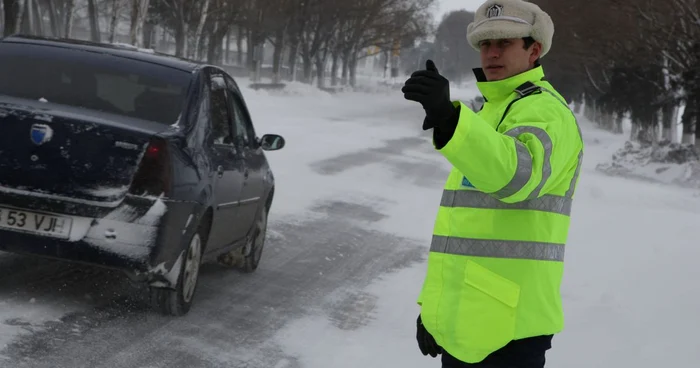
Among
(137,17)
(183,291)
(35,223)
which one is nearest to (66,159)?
(35,223)

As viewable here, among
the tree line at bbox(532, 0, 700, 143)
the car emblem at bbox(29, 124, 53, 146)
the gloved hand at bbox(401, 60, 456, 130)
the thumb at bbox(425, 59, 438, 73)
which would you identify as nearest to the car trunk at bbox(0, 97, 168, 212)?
the car emblem at bbox(29, 124, 53, 146)

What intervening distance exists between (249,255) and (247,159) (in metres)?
0.83

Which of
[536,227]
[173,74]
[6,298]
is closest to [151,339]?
[6,298]

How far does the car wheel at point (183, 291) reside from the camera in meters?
6.77

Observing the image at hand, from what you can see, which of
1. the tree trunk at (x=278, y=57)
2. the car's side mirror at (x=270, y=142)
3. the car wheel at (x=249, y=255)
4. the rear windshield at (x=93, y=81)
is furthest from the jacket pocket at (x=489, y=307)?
the tree trunk at (x=278, y=57)

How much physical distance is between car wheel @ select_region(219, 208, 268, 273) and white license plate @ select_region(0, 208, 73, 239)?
2395 mm

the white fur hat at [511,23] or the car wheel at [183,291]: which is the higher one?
the white fur hat at [511,23]

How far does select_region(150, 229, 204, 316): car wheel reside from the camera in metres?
6.77

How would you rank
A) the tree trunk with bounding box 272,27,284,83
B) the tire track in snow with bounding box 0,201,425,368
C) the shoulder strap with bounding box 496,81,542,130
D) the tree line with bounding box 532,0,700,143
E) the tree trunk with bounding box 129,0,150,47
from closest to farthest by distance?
the shoulder strap with bounding box 496,81,542,130 < the tire track in snow with bounding box 0,201,425,368 < the tree line with bounding box 532,0,700,143 < the tree trunk with bounding box 129,0,150,47 < the tree trunk with bounding box 272,27,284,83

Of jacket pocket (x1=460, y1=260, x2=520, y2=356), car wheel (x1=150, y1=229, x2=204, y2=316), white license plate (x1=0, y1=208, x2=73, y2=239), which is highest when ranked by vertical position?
jacket pocket (x1=460, y1=260, x2=520, y2=356)

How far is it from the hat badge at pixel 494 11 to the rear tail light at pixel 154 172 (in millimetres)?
3405

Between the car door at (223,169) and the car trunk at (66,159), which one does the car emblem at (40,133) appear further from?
the car door at (223,169)

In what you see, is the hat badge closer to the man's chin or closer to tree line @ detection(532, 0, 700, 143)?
the man's chin

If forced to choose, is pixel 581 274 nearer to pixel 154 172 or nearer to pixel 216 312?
pixel 216 312
